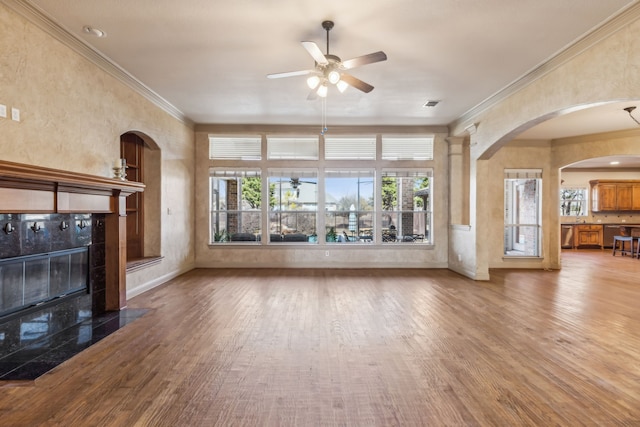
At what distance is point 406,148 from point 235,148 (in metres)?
3.84

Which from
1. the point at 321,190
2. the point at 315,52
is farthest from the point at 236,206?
the point at 315,52

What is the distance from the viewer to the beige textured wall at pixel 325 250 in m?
7.05

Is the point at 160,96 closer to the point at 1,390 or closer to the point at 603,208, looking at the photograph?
the point at 1,390

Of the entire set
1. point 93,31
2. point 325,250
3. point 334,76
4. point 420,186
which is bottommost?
point 325,250

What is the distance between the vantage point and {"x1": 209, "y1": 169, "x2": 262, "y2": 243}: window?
7.20 m

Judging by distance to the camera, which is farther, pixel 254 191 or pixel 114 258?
pixel 254 191

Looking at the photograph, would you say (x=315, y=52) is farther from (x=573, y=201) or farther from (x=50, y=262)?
(x=573, y=201)

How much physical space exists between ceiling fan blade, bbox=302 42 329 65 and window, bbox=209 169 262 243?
429 centimetres

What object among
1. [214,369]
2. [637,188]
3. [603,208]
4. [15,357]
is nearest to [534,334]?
[214,369]

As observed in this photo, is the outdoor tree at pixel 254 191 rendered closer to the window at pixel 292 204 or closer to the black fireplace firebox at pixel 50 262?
the window at pixel 292 204

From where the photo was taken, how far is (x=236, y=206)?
23.8 feet

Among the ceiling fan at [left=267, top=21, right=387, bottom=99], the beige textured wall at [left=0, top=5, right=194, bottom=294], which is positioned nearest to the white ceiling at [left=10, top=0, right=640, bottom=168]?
the beige textured wall at [left=0, top=5, right=194, bottom=294]

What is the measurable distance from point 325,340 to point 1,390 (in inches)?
97.3

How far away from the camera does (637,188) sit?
11.2 meters
